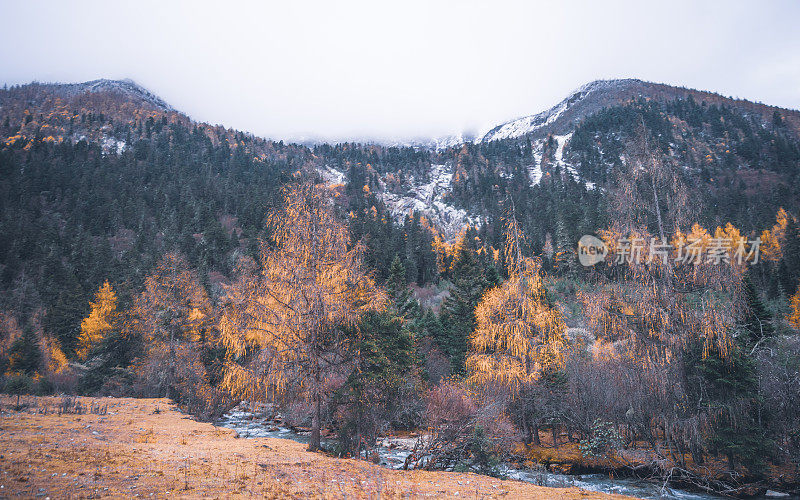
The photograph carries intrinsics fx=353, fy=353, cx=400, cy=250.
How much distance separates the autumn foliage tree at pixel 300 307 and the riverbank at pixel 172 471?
2.56m

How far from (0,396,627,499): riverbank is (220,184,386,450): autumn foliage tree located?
2.56m

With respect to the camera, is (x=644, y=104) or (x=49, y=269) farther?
(x=644, y=104)

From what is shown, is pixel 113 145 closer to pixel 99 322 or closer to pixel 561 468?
pixel 99 322

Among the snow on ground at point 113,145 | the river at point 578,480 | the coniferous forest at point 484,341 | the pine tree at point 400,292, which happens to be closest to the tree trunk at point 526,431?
the coniferous forest at point 484,341

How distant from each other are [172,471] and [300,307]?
267 inches

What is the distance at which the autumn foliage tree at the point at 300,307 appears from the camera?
13758mm

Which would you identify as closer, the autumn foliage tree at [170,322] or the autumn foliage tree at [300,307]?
the autumn foliage tree at [300,307]

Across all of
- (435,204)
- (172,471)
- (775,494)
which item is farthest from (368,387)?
(435,204)

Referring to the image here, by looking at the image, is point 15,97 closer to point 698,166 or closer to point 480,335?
point 480,335

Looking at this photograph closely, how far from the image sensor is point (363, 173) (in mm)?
155625

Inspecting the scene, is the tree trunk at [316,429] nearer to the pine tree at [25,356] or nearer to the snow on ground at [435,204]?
the pine tree at [25,356]

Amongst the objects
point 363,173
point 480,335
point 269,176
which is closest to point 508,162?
point 363,173

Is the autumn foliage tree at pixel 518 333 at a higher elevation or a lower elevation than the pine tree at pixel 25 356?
higher

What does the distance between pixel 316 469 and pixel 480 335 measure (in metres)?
9.50
